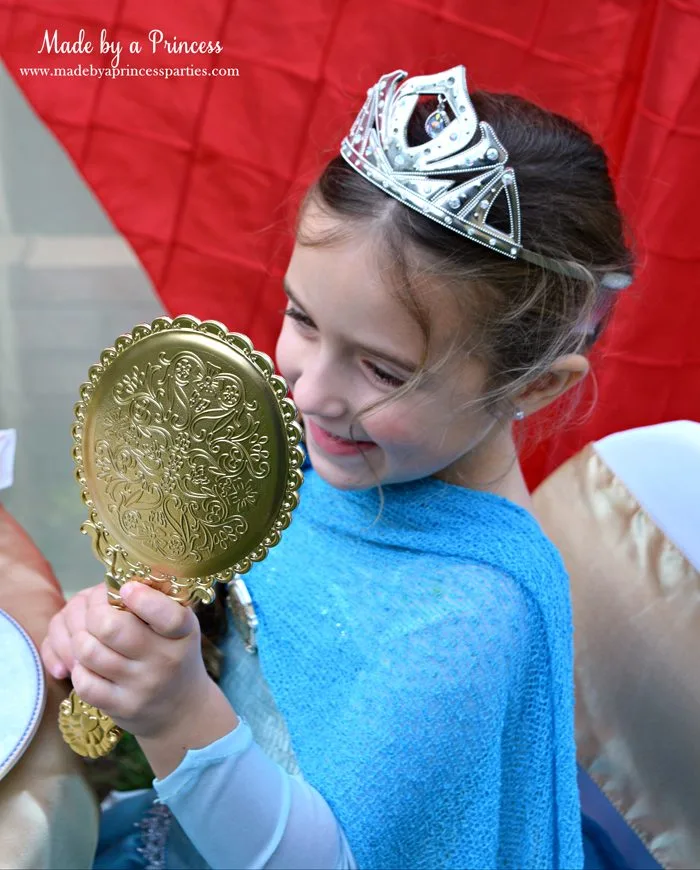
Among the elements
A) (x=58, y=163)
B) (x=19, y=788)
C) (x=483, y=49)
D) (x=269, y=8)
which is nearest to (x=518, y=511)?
(x=19, y=788)

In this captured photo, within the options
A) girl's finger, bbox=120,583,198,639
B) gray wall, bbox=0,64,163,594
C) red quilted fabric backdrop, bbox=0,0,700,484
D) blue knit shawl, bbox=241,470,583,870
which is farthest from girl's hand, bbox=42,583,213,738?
gray wall, bbox=0,64,163,594

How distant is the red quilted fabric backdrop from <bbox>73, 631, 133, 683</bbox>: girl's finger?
2.72 feet

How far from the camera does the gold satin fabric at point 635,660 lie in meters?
0.89

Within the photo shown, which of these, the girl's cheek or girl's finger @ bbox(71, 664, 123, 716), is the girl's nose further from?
girl's finger @ bbox(71, 664, 123, 716)

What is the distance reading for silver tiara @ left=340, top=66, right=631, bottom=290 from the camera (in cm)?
68

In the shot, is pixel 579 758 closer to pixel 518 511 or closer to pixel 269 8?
pixel 518 511

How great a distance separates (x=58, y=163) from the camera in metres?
1.36

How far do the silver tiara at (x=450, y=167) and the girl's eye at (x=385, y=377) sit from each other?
129mm

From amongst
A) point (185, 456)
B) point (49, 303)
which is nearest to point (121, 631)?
point (185, 456)

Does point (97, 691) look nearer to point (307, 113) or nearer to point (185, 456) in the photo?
point (185, 456)

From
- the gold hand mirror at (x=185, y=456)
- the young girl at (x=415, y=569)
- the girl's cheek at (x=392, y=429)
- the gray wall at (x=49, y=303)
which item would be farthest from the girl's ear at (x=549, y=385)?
the gray wall at (x=49, y=303)

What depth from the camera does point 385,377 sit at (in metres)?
0.69

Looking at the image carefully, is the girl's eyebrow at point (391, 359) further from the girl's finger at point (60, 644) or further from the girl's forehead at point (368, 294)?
the girl's finger at point (60, 644)

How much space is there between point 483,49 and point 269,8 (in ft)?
1.03
